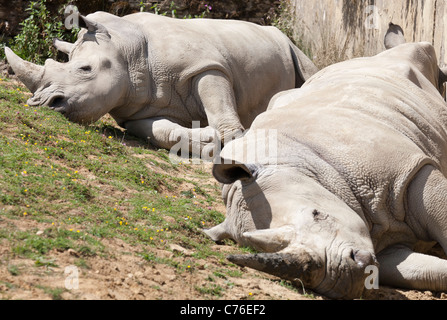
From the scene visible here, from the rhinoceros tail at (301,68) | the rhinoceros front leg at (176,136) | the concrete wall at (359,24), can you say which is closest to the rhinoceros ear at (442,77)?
the concrete wall at (359,24)

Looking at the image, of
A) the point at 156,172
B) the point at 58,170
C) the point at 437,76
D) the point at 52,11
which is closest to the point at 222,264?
the point at 58,170

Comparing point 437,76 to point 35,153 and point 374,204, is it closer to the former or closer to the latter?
point 374,204

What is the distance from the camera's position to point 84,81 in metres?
8.33

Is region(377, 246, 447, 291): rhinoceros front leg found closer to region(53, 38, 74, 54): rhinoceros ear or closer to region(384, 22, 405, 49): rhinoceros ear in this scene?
region(384, 22, 405, 49): rhinoceros ear

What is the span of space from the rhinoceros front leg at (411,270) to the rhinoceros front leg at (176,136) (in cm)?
337

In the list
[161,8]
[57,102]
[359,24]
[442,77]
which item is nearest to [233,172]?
[442,77]

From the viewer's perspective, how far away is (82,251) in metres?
4.77

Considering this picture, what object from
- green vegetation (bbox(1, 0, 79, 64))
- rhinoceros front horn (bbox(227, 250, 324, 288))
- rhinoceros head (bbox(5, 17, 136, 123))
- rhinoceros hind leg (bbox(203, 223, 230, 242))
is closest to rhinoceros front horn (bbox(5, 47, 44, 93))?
rhinoceros head (bbox(5, 17, 136, 123))

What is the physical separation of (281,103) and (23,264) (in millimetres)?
3003

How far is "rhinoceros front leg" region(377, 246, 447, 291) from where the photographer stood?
500 cm

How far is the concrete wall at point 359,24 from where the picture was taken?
27.4ft

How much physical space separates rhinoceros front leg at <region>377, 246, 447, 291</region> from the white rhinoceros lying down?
349cm

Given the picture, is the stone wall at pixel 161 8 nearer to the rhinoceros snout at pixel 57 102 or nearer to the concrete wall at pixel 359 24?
the concrete wall at pixel 359 24

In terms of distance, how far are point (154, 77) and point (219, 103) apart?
766 millimetres
